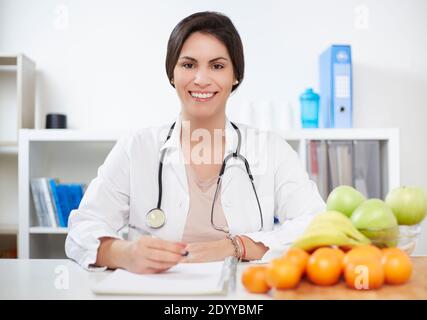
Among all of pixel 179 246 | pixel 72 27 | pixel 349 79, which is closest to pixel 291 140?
pixel 349 79

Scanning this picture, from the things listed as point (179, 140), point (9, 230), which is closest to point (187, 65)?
point (179, 140)

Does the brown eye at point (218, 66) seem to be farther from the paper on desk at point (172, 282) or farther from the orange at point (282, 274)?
the orange at point (282, 274)

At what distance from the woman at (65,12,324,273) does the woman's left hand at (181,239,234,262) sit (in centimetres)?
16

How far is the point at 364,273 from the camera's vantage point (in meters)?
0.64

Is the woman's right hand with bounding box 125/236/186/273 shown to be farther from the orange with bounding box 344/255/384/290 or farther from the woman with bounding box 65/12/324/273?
the woman with bounding box 65/12/324/273

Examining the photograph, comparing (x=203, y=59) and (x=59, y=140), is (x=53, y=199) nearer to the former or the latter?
(x=59, y=140)

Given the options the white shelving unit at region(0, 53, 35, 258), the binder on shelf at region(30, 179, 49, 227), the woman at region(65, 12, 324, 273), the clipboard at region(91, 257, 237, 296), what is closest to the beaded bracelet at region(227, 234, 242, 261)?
the woman at region(65, 12, 324, 273)

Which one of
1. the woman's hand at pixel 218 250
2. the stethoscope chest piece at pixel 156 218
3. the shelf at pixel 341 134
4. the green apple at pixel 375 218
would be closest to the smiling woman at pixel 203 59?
the stethoscope chest piece at pixel 156 218

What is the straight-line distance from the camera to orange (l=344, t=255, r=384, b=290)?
639mm

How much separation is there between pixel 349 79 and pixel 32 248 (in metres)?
1.49

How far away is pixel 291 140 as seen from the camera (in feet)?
6.82

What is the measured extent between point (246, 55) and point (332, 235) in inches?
62.7

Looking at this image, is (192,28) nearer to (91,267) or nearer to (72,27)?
(91,267)

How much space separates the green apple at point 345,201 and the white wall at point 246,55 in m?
1.38
